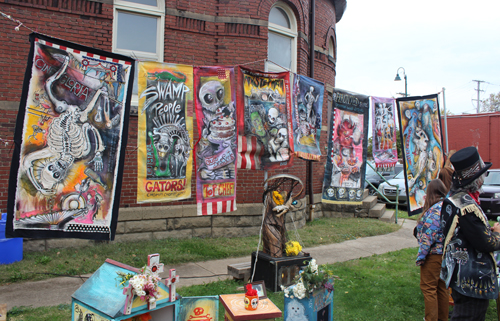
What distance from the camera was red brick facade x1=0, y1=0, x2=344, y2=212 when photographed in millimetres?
7008

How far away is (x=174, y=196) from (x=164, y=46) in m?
4.22

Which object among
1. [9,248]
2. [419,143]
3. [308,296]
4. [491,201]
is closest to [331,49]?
[419,143]

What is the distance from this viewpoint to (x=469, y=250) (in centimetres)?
332

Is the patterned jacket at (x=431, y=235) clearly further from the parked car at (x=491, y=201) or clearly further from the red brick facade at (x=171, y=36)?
the parked car at (x=491, y=201)

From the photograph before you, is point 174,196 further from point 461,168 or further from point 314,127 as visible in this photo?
point 461,168

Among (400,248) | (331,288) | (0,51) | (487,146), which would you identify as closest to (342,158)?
(400,248)

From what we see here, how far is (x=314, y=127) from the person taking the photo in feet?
23.7

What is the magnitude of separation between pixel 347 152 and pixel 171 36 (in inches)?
187

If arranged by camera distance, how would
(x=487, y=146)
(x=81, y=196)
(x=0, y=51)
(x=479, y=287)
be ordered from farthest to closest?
(x=487, y=146) → (x=0, y=51) → (x=81, y=196) → (x=479, y=287)

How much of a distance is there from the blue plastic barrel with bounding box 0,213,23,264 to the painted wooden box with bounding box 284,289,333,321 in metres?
5.16

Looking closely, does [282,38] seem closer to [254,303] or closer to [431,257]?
[431,257]

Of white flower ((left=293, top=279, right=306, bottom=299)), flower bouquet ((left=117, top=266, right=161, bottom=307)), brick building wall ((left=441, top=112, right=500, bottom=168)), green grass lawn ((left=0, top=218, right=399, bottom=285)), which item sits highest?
brick building wall ((left=441, top=112, right=500, bottom=168))

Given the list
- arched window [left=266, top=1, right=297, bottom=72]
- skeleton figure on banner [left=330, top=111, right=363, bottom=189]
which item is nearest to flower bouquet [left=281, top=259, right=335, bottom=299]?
skeleton figure on banner [left=330, top=111, right=363, bottom=189]

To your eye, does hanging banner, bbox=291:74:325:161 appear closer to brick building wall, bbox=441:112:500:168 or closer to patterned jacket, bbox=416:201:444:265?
patterned jacket, bbox=416:201:444:265
